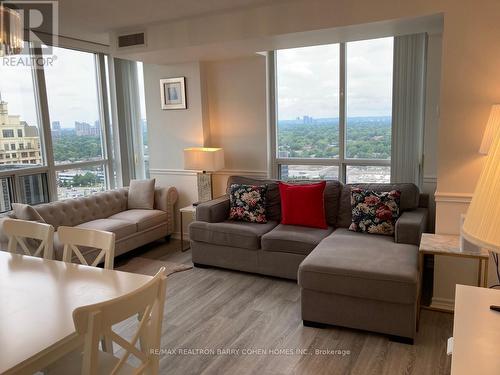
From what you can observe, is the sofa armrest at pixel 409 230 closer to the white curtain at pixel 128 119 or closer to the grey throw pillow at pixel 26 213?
the grey throw pillow at pixel 26 213

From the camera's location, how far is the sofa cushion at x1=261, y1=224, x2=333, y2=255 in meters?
3.59

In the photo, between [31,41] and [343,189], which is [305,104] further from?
[31,41]

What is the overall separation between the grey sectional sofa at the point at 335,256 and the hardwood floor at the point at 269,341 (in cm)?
14

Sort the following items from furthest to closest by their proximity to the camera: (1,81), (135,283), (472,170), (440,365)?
(1,81)
(472,170)
(440,365)
(135,283)

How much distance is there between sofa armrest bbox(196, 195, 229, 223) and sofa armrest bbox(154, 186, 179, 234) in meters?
0.95

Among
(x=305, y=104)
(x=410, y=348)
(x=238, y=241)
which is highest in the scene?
(x=305, y=104)

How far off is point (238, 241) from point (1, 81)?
311 cm

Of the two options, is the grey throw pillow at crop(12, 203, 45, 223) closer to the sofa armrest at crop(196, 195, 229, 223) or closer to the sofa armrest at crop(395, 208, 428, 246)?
the sofa armrest at crop(196, 195, 229, 223)

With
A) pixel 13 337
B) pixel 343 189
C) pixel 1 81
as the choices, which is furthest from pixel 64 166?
pixel 13 337

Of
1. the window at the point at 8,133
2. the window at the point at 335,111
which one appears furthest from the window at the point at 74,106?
the window at the point at 335,111

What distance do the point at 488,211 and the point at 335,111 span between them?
12.3 feet

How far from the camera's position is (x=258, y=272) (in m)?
3.88

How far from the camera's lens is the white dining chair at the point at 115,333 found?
1266 mm

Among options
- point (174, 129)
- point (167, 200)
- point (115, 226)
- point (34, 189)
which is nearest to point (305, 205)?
point (167, 200)
